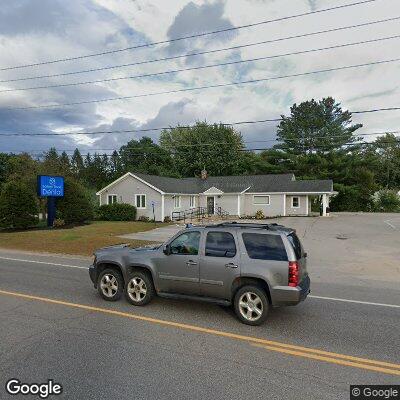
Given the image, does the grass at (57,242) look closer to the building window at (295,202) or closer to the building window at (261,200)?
the building window at (261,200)

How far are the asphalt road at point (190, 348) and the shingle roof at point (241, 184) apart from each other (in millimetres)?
29124

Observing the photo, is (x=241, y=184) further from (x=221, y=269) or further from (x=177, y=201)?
(x=221, y=269)

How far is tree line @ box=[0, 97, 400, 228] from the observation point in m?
49.7

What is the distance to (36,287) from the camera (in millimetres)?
8875

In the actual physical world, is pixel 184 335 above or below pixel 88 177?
below

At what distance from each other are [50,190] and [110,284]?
2145cm

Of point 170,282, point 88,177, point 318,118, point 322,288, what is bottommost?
point 322,288

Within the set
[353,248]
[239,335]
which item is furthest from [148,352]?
[353,248]

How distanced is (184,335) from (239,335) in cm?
88

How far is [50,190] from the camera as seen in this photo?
87.9ft

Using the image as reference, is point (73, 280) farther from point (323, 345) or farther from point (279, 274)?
point (323, 345)
